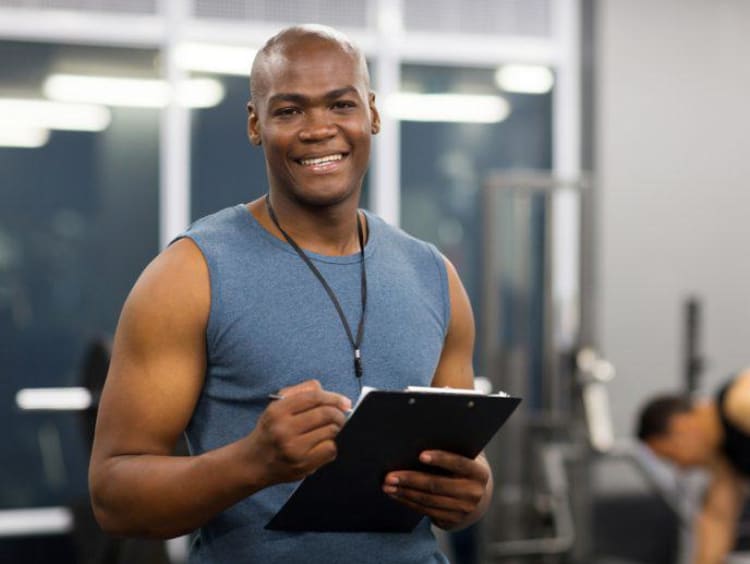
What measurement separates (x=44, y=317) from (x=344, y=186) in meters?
3.60

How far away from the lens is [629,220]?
5344 mm

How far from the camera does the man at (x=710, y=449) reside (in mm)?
4258

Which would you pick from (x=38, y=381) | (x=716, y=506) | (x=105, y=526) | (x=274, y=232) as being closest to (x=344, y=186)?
(x=274, y=232)

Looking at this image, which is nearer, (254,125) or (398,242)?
(254,125)

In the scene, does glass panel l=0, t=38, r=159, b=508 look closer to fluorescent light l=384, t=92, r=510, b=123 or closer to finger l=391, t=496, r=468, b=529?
fluorescent light l=384, t=92, r=510, b=123

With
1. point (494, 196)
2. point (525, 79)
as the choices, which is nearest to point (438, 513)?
point (494, 196)

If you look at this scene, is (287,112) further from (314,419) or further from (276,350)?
(314,419)

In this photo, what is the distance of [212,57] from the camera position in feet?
16.4

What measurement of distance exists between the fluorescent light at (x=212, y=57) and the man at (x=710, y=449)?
2167mm

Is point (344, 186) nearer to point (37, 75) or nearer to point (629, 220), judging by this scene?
point (37, 75)

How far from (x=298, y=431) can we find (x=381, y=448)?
133 millimetres

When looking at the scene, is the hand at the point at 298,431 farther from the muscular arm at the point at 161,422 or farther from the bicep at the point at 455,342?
the bicep at the point at 455,342

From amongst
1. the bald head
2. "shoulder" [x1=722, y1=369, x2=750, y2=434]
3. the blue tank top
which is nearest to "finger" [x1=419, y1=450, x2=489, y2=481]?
the blue tank top

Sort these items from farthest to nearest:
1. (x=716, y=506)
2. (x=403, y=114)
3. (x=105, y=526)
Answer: (x=403, y=114) → (x=716, y=506) → (x=105, y=526)
